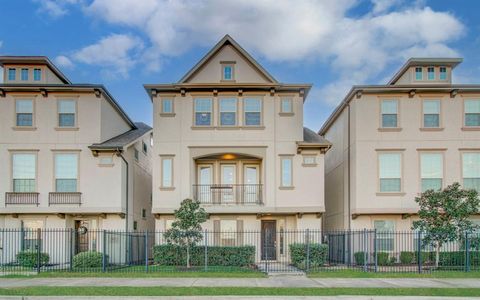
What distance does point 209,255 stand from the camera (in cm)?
2403

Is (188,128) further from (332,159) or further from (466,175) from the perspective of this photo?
(466,175)

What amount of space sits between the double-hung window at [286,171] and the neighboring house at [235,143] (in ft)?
0.18

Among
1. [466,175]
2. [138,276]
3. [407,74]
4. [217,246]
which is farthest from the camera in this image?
[407,74]

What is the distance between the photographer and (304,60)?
3127cm

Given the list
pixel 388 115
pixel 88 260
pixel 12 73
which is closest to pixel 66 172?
pixel 88 260

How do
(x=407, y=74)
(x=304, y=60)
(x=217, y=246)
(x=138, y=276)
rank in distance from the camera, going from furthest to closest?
(x=304, y=60)
(x=407, y=74)
(x=217, y=246)
(x=138, y=276)

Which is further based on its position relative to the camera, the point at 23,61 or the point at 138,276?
the point at 23,61

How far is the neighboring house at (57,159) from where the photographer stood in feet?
85.2

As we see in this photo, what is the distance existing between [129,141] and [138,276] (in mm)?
10119

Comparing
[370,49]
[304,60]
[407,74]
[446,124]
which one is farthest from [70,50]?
[446,124]

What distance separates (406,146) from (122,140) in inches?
625

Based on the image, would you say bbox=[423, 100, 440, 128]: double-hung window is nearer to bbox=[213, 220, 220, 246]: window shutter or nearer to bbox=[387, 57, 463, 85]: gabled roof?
bbox=[387, 57, 463, 85]: gabled roof

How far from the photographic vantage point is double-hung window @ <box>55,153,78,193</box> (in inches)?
1033

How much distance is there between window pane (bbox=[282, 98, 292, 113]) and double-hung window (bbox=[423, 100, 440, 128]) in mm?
7391
